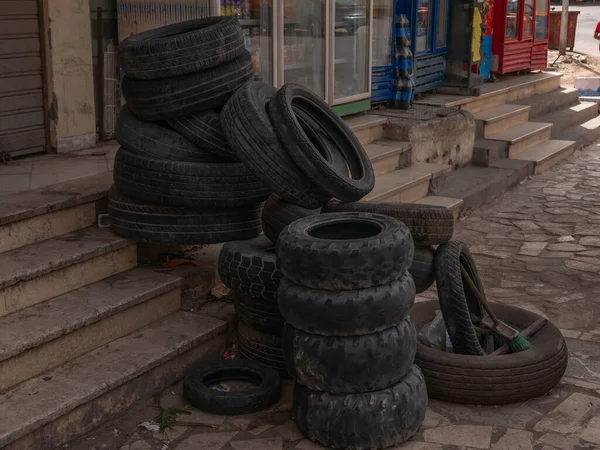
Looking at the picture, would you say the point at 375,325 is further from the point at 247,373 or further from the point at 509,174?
the point at 509,174

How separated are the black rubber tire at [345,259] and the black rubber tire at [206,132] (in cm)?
152

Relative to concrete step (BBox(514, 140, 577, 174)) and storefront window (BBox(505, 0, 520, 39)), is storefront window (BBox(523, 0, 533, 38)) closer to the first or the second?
storefront window (BBox(505, 0, 520, 39))

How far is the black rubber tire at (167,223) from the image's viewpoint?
5.61 m

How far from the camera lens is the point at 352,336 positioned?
418 centimetres

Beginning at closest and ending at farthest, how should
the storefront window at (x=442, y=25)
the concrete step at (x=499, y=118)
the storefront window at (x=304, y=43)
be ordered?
the storefront window at (x=304, y=43) → the concrete step at (x=499, y=118) → the storefront window at (x=442, y=25)

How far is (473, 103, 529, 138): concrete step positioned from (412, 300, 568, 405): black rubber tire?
6.87 meters

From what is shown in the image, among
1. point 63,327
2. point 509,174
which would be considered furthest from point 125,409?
point 509,174

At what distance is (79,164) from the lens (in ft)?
22.7

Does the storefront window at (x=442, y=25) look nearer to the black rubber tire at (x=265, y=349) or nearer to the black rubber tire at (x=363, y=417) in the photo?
the black rubber tire at (x=265, y=349)

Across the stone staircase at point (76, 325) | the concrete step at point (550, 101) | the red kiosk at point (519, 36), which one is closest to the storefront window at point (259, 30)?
the stone staircase at point (76, 325)

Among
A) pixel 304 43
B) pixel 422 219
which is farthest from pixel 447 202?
pixel 422 219

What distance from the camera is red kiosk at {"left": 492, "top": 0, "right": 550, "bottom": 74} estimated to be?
13789 millimetres

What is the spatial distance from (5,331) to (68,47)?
3583 mm

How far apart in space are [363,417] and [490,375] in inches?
36.6
